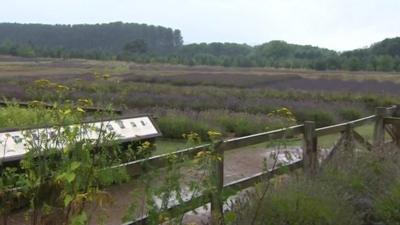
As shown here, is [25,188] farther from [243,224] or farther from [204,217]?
[204,217]

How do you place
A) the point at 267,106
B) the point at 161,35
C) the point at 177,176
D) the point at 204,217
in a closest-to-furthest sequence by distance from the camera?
the point at 177,176 < the point at 204,217 < the point at 267,106 < the point at 161,35

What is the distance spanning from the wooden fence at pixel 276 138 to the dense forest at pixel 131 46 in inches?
3186

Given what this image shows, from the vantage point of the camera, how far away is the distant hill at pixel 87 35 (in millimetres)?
122812

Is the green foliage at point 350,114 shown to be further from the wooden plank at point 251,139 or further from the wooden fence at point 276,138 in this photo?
the wooden plank at point 251,139

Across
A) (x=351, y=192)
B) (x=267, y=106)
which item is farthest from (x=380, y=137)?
(x=267, y=106)

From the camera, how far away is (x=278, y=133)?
6559 mm

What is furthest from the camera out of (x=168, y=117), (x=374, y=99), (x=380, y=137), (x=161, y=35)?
(x=161, y=35)

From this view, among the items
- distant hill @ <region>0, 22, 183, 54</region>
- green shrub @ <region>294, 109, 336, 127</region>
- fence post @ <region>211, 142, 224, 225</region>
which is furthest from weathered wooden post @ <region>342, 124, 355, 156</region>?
distant hill @ <region>0, 22, 183, 54</region>

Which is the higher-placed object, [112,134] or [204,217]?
[112,134]

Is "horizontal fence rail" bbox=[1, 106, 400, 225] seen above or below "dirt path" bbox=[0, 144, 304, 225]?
above

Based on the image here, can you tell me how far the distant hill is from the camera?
403ft

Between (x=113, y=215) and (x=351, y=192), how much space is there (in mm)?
2548

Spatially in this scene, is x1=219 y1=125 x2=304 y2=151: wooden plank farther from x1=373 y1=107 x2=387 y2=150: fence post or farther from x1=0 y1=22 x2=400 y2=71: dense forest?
x1=0 y1=22 x2=400 y2=71: dense forest

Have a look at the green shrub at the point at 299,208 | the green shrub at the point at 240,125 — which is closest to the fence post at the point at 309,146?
the green shrub at the point at 299,208
